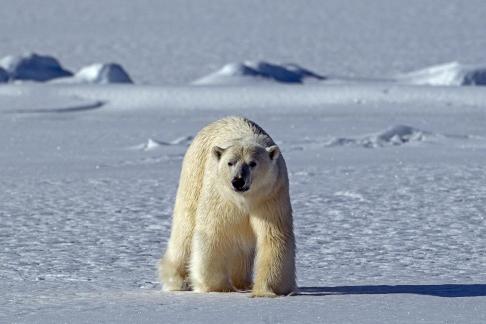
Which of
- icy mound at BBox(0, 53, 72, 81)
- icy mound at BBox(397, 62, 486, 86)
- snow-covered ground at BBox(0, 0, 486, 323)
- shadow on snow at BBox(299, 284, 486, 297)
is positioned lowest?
shadow on snow at BBox(299, 284, 486, 297)

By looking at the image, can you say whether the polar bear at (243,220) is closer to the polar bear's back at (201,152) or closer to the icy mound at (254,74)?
the polar bear's back at (201,152)

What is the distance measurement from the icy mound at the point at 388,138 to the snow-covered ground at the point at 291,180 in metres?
0.02

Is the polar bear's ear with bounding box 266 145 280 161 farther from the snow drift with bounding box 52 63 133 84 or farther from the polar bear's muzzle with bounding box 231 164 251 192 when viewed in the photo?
the snow drift with bounding box 52 63 133 84

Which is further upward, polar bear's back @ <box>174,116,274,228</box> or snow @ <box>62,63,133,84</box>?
snow @ <box>62,63,133,84</box>

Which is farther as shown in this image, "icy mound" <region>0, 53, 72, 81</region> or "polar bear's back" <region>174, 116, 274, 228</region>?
"icy mound" <region>0, 53, 72, 81</region>

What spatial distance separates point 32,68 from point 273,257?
36.3 ft

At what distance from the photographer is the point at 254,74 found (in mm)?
12758

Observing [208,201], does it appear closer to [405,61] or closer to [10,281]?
[10,281]

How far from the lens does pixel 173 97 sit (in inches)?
439

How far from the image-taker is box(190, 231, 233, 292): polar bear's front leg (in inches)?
140

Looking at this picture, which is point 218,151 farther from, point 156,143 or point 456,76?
point 456,76

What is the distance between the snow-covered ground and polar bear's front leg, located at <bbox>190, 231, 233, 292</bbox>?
82 millimetres

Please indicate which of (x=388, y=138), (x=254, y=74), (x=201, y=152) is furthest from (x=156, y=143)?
(x=254, y=74)

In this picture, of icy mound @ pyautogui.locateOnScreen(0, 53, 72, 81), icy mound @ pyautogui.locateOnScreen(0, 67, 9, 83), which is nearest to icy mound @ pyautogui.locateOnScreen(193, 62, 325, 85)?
icy mound @ pyautogui.locateOnScreen(0, 53, 72, 81)
